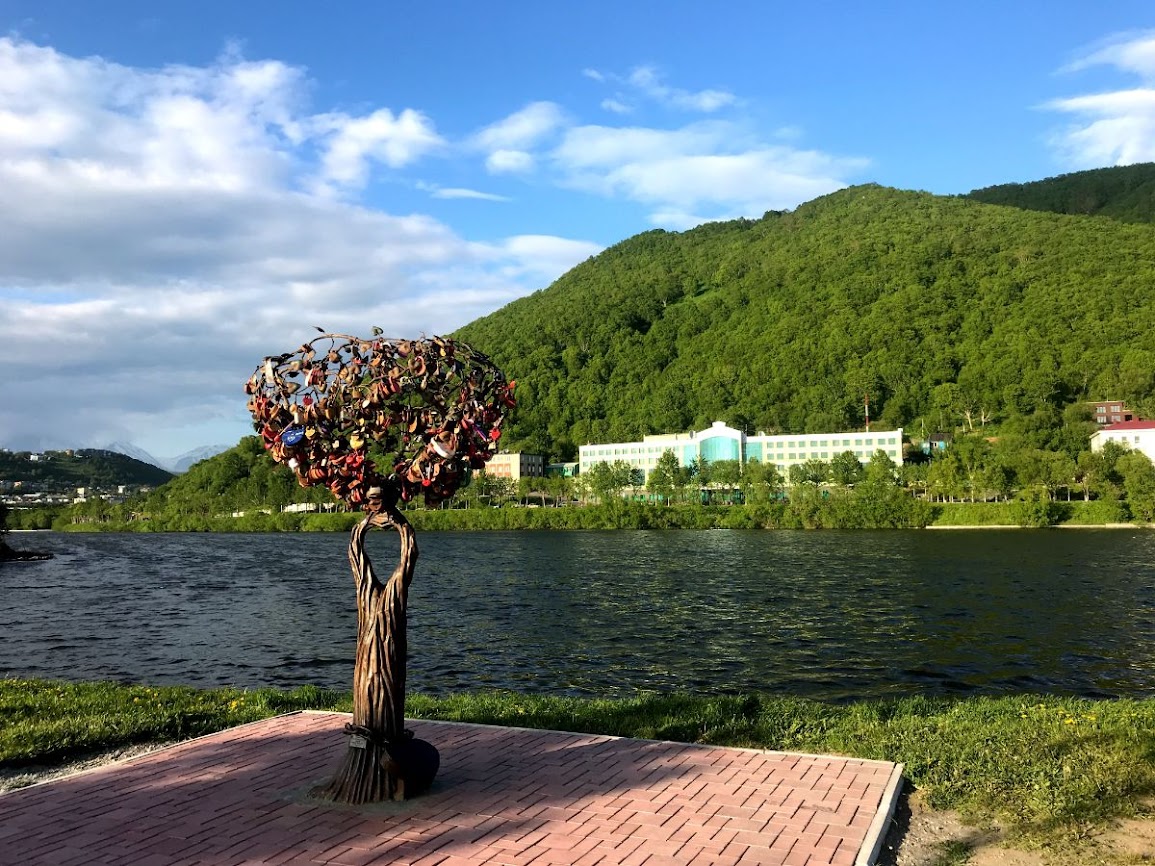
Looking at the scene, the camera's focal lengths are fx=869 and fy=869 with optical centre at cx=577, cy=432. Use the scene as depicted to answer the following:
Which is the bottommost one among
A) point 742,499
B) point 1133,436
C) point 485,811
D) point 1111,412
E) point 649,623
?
point 742,499

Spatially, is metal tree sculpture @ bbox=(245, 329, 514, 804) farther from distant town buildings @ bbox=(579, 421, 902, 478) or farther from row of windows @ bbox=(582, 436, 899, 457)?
row of windows @ bbox=(582, 436, 899, 457)

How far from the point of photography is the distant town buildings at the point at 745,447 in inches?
5005

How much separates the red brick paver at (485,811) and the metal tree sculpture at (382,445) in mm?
456

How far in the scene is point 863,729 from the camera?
9625 mm

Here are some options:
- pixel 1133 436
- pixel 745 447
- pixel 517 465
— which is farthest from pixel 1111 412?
pixel 517 465

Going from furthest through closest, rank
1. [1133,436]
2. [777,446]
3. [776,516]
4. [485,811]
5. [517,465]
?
[517,465] < [777,446] < [1133,436] < [776,516] < [485,811]

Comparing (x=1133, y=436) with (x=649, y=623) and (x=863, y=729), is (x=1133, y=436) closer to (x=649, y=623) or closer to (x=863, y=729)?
(x=649, y=623)

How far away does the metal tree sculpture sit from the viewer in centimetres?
738

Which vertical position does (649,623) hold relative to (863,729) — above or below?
below

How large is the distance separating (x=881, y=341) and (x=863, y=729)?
6236 inches

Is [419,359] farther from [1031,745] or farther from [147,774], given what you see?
[1031,745]

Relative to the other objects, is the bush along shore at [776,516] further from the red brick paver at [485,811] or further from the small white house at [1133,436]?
the red brick paver at [485,811]

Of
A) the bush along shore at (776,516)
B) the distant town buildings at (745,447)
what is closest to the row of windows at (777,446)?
the distant town buildings at (745,447)

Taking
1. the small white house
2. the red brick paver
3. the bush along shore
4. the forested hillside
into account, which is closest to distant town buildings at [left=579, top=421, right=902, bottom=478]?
the forested hillside
